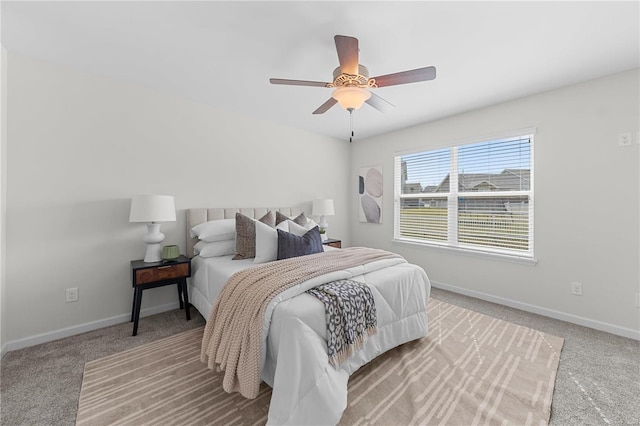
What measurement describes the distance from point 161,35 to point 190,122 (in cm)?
123

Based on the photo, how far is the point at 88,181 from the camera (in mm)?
2508

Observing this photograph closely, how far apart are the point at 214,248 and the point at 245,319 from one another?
146cm

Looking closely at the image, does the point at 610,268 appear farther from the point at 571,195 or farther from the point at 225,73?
the point at 225,73

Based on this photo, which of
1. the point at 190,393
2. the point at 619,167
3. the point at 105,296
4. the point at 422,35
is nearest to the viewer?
the point at 190,393

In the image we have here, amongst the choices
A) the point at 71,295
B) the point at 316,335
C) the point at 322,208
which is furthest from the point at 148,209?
the point at 322,208

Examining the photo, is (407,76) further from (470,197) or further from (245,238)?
(470,197)

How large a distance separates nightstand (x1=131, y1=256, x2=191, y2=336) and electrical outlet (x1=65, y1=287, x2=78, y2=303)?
48cm

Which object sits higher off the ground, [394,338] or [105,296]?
[105,296]

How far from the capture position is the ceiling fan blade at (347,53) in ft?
5.16

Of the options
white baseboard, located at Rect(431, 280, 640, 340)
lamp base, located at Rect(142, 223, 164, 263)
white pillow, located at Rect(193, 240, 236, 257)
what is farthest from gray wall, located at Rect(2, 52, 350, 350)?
white baseboard, located at Rect(431, 280, 640, 340)

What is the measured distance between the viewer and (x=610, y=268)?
251cm

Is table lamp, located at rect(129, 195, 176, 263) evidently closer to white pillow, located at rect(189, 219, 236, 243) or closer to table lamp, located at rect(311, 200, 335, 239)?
white pillow, located at rect(189, 219, 236, 243)

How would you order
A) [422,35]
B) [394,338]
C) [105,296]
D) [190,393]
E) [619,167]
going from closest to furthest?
[190,393] < [422,35] < [394,338] < [619,167] < [105,296]

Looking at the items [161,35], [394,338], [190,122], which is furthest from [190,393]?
[190,122]
